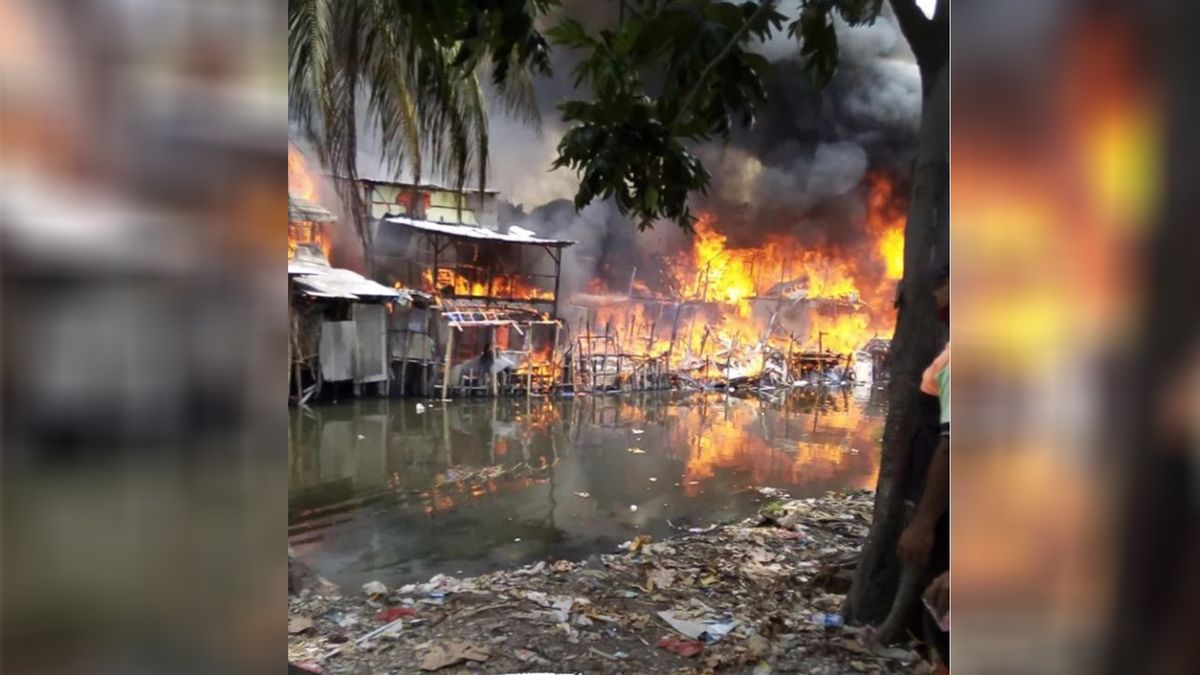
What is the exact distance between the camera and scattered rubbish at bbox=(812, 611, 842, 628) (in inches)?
67.4

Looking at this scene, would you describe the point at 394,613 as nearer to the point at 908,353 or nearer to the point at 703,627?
the point at 703,627

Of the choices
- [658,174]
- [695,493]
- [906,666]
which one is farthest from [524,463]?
[906,666]

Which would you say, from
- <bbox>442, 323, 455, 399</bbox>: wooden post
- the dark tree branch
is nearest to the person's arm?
the dark tree branch

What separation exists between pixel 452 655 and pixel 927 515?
3.89ft

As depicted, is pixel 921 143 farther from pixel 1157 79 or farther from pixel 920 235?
pixel 1157 79

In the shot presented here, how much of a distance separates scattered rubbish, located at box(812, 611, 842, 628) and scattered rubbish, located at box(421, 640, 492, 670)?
0.86m

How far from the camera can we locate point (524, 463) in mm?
2072

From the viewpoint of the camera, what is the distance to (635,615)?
1845 mm

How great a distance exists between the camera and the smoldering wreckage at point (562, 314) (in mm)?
2049

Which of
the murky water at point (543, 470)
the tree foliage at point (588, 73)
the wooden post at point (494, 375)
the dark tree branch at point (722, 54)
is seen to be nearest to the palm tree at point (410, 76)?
the tree foliage at point (588, 73)

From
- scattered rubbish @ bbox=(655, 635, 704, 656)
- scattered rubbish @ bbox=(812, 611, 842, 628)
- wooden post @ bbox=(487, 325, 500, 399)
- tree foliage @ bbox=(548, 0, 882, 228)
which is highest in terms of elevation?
tree foliage @ bbox=(548, 0, 882, 228)

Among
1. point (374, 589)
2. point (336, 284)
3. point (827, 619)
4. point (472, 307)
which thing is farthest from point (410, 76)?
point (827, 619)

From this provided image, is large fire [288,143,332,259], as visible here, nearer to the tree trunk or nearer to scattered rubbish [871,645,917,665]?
the tree trunk

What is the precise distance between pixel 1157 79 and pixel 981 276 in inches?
6.8
